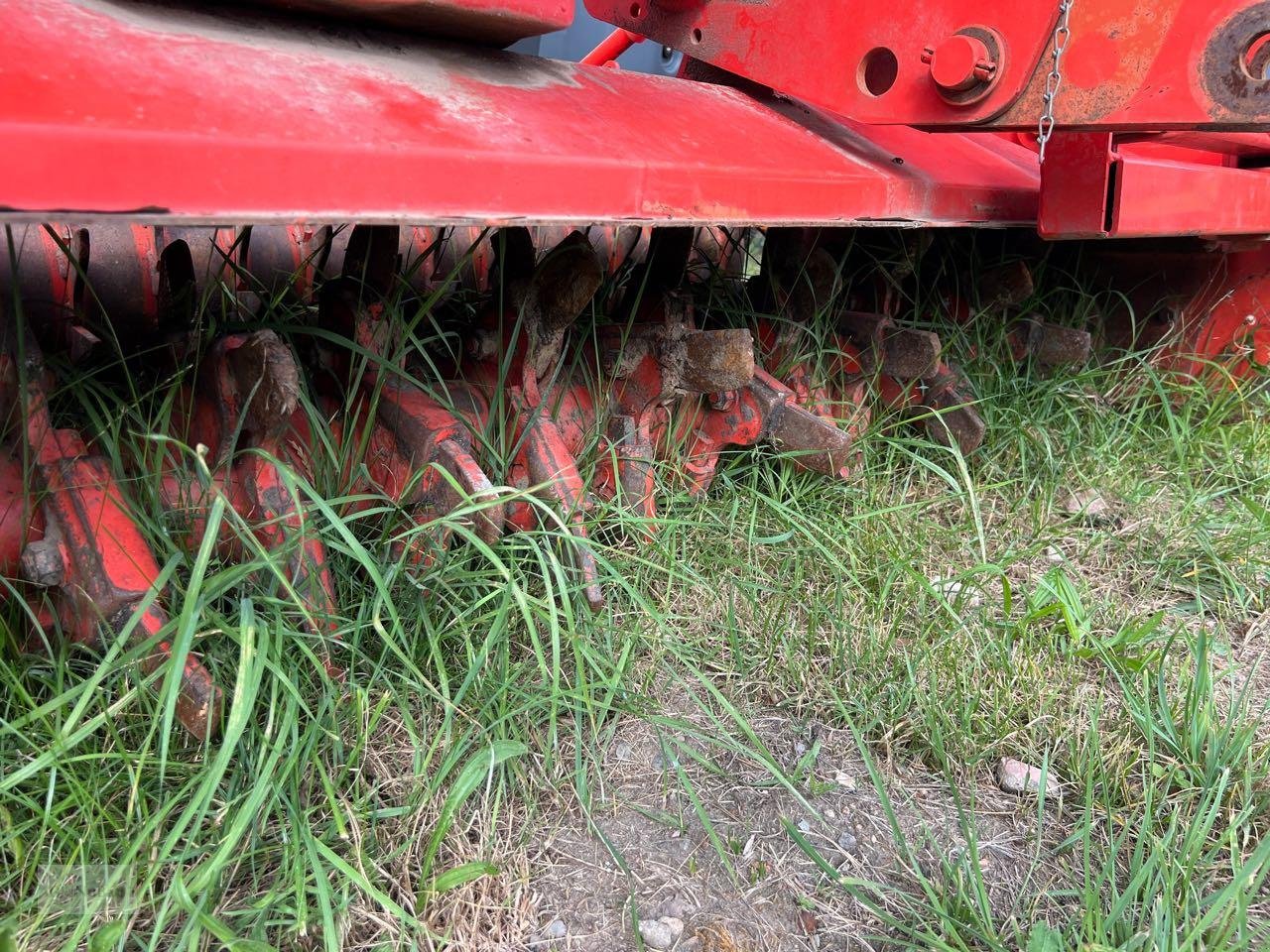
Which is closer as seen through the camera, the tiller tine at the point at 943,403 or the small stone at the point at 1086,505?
the small stone at the point at 1086,505

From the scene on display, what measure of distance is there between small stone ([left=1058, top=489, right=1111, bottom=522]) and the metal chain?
0.85 metres

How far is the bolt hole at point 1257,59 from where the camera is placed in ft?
4.20

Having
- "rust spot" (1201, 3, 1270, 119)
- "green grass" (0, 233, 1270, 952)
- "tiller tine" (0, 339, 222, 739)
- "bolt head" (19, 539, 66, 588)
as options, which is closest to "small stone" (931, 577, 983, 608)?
"green grass" (0, 233, 1270, 952)

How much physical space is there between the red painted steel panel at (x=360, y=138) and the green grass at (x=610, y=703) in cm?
40

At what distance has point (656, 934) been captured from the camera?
1.11 meters

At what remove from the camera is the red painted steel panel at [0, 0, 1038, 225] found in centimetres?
79

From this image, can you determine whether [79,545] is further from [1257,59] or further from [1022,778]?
[1257,59]

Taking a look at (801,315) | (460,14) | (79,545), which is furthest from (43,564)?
(801,315)

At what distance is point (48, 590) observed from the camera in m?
1.23

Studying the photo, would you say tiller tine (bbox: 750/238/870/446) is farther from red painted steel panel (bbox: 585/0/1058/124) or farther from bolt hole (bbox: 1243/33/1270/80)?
bolt hole (bbox: 1243/33/1270/80)

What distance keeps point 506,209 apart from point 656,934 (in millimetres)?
777

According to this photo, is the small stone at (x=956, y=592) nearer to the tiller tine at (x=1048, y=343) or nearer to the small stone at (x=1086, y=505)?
the small stone at (x=1086, y=505)

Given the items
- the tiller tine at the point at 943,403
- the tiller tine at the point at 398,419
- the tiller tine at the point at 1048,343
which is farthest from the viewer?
the tiller tine at the point at 1048,343

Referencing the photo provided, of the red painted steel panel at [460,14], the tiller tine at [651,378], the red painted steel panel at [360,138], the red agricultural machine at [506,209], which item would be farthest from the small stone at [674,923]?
the red painted steel panel at [460,14]
